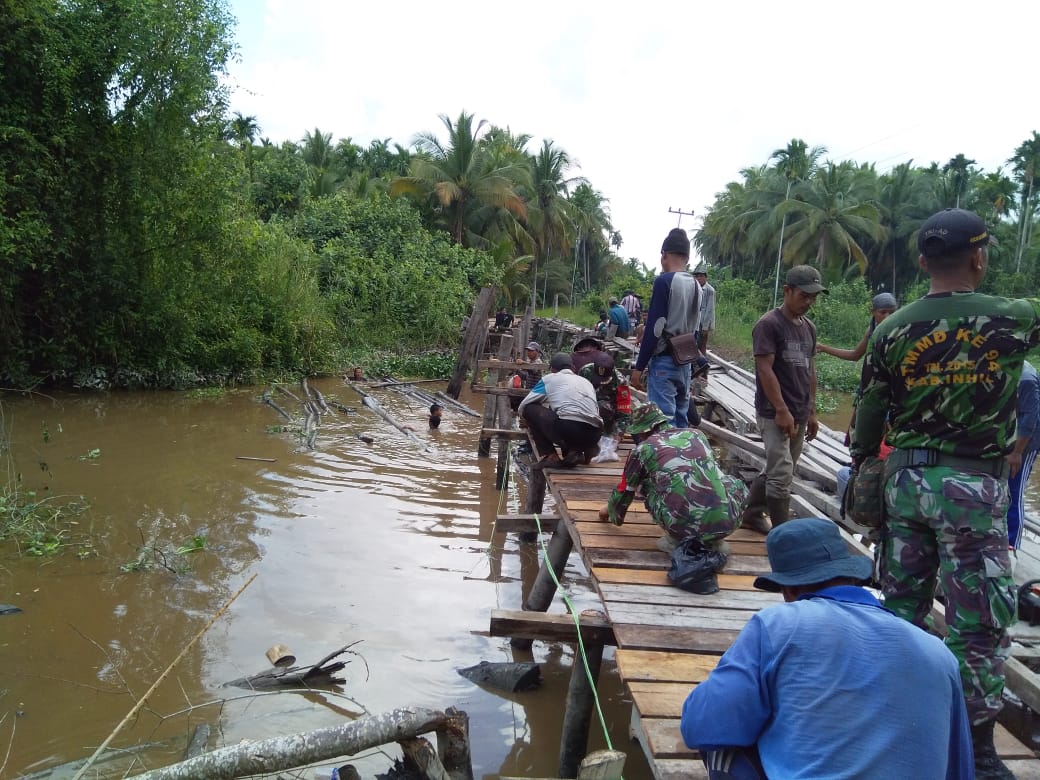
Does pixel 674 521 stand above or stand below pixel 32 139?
below

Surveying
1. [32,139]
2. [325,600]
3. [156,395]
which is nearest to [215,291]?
[156,395]

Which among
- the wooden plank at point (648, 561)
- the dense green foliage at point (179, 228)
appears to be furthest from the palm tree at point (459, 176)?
the wooden plank at point (648, 561)

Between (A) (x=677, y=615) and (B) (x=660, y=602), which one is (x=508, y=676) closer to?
(B) (x=660, y=602)

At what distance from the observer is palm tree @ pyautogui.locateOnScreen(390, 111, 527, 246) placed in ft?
103

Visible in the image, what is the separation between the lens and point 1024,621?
4.33 m

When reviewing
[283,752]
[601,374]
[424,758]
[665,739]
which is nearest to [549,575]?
[601,374]

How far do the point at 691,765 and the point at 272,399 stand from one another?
13925 millimetres

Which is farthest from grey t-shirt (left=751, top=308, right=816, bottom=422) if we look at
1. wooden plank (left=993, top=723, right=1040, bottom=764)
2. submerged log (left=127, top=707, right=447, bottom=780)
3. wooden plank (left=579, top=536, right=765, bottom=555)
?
submerged log (left=127, top=707, right=447, bottom=780)

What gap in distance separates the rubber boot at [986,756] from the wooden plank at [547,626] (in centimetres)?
153

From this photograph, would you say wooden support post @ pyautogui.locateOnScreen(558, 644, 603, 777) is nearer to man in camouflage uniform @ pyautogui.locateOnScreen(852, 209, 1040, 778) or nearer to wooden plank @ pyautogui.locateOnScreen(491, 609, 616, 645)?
wooden plank @ pyautogui.locateOnScreen(491, 609, 616, 645)

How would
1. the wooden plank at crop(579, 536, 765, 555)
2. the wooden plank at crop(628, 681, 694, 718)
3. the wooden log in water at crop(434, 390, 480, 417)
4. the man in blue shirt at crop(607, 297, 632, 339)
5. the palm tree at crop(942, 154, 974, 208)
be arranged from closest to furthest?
the wooden plank at crop(628, 681, 694, 718), the wooden plank at crop(579, 536, 765, 555), the wooden log in water at crop(434, 390, 480, 417), the man in blue shirt at crop(607, 297, 632, 339), the palm tree at crop(942, 154, 974, 208)

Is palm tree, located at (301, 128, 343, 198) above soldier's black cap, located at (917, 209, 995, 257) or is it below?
above

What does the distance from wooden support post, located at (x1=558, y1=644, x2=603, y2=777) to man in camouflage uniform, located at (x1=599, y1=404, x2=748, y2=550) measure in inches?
32.9

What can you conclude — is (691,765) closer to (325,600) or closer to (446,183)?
(325,600)
